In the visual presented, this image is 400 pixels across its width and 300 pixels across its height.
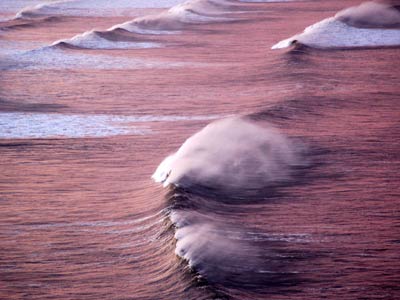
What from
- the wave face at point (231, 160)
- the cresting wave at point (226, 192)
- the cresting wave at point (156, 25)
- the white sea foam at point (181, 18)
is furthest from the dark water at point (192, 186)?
the white sea foam at point (181, 18)

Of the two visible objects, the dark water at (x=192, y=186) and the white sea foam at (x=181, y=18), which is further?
the white sea foam at (x=181, y=18)

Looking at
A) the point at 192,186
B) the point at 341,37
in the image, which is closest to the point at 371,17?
the point at 341,37

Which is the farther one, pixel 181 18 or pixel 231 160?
pixel 181 18

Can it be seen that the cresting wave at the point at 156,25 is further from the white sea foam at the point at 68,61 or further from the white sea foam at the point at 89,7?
the white sea foam at the point at 89,7

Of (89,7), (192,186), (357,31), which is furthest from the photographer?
(89,7)

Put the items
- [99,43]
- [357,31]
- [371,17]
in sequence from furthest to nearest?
[371,17]
[99,43]
[357,31]

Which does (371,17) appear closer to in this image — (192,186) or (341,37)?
(341,37)

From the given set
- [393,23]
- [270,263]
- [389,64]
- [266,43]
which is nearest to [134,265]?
[270,263]

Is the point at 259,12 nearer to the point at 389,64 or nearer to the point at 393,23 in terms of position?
the point at 393,23
